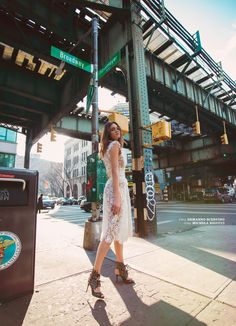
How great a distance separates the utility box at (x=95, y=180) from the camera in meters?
4.05

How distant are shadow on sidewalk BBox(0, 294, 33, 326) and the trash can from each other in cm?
6

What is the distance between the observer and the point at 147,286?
2.24m

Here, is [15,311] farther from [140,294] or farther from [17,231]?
[140,294]

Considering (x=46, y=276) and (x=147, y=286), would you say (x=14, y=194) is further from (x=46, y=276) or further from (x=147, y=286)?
(x=147, y=286)

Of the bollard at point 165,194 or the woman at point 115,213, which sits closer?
the woman at point 115,213

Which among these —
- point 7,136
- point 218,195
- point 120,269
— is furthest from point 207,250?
point 7,136

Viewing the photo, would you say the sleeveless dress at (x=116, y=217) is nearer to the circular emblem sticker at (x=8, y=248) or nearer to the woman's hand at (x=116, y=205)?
the woman's hand at (x=116, y=205)

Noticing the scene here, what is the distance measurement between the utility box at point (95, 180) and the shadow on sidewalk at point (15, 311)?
2.23 m

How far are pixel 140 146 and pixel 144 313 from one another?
467cm

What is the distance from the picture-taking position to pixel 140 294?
2049mm

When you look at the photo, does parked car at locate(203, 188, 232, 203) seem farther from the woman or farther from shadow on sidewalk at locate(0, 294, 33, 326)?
shadow on sidewalk at locate(0, 294, 33, 326)

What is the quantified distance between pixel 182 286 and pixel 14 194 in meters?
2.12

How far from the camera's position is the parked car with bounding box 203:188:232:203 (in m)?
21.9

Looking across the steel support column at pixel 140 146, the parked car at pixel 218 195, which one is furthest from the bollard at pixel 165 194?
the steel support column at pixel 140 146
